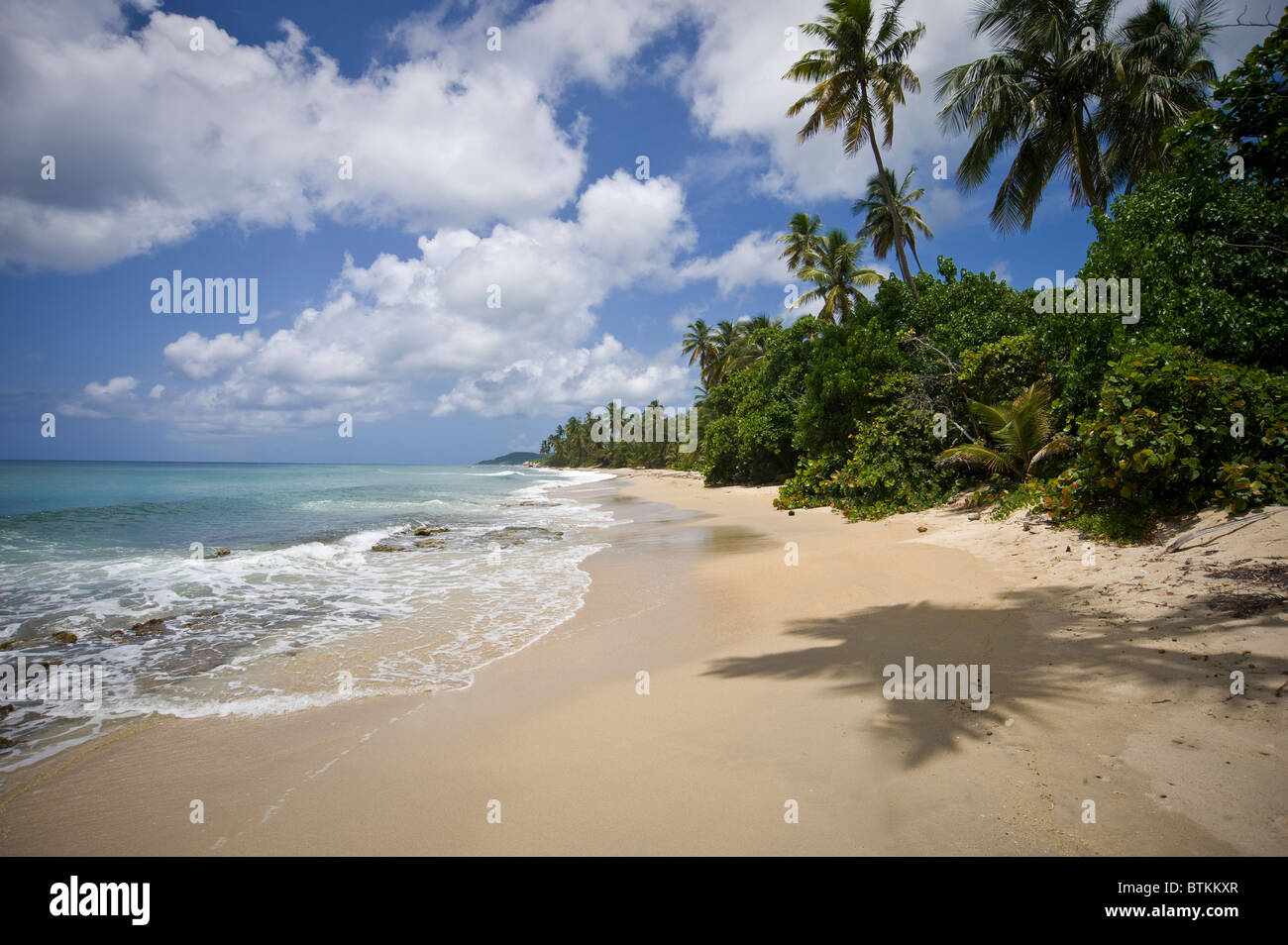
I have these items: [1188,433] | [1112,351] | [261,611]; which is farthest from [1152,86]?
[261,611]

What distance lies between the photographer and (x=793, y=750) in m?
3.43

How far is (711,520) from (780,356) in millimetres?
12988

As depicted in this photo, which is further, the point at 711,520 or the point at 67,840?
the point at 711,520

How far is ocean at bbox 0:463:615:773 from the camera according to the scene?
5281 mm

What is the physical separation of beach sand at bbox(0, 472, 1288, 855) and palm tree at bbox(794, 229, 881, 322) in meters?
29.8

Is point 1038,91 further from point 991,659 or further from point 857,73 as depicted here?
point 991,659

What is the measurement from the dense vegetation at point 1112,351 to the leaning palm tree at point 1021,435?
1.5 inches

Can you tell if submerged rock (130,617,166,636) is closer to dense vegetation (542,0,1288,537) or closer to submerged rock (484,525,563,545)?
submerged rock (484,525,563,545)

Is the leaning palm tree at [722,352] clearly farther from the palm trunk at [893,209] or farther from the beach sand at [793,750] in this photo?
the beach sand at [793,750]

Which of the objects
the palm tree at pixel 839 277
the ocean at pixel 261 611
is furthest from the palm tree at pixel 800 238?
the ocean at pixel 261 611

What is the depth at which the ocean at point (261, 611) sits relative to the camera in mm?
5281
